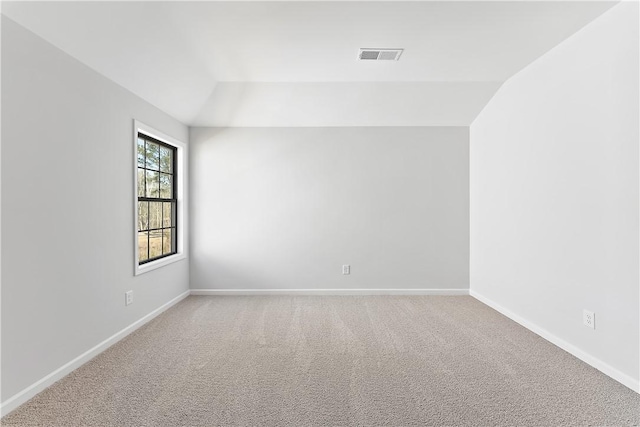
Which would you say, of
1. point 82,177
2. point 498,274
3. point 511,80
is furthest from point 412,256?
point 82,177

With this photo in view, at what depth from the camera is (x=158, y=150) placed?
158 inches

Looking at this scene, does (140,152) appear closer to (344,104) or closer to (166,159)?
(166,159)

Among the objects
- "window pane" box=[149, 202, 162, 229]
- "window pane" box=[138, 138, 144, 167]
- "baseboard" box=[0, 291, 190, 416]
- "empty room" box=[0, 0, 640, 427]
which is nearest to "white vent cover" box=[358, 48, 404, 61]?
"empty room" box=[0, 0, 640, 427]

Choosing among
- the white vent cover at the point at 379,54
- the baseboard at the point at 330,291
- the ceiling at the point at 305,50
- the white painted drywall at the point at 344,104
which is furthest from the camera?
the baseboard at the point at 330,291

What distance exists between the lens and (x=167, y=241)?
4238 millimetres

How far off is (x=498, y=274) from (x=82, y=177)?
13.9 feet

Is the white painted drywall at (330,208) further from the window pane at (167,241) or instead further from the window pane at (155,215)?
the window pane at (155,215)

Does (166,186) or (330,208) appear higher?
(166,186)

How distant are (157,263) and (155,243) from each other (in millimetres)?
299

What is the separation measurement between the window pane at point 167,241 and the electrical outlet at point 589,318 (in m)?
4.21

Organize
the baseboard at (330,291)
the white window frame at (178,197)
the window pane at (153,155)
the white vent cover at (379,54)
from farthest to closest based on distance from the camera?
the baseboard at (330,291) → the window pane at (153,155) → the white window frame at (178,197) → the white vent cover at (379,54)

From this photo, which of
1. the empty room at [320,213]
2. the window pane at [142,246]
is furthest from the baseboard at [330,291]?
the window pane at [142,246]

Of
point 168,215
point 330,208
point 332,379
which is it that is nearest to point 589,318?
point 332,379

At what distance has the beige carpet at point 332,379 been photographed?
194 centimetres
